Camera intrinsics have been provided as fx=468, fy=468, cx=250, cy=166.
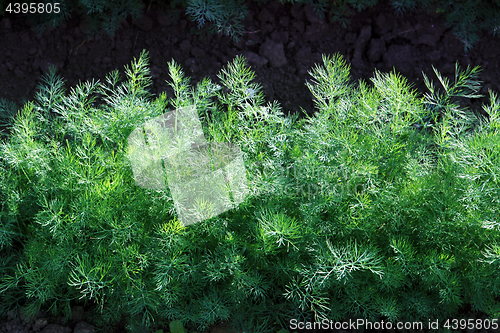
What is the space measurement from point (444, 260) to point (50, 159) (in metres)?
2.08

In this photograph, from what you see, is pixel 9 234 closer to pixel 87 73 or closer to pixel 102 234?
pixel 102 234

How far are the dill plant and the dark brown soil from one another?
1.03 meters

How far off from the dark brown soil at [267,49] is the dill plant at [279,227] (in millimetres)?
1033

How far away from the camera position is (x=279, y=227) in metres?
2.13

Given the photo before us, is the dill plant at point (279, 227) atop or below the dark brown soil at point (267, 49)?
below

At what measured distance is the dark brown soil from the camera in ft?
11.3

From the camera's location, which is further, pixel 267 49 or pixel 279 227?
pixel 267 49

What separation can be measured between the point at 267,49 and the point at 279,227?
6.10 feet

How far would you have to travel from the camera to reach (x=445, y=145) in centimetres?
240

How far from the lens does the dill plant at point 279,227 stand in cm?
225

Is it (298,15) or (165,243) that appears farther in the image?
(298,15)

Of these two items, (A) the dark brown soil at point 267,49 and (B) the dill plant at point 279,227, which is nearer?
(B) the dill plant at point 279,227

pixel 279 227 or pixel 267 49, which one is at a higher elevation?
pixel 267 49

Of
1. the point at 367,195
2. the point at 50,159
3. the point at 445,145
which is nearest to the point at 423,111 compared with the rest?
the point at 445,145
